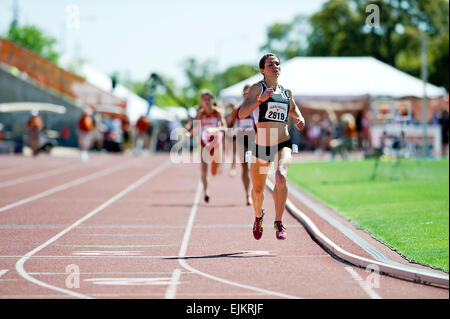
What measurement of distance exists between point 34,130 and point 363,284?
114 feet

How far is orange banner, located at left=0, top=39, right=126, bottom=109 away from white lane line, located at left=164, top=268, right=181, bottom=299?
4934 centimetres

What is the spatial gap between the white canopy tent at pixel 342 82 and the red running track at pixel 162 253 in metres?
17.5

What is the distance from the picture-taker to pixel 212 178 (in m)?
26.9

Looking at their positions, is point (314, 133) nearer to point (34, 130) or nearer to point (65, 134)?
point (65, 134)

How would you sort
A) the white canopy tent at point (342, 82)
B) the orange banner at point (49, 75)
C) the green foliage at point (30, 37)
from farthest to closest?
the green foliage at point (30, 37), the orange banner at point (49, 75), the white canopy tent at point (342, 82)

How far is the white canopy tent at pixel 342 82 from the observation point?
37.6m

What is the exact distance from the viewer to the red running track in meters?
8.33

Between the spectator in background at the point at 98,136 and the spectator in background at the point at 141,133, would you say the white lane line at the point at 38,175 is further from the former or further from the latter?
the spectator in background at the point at 98,136

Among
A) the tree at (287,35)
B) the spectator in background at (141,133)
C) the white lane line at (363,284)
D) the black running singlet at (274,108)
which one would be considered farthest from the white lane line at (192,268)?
the tree at (287,35)

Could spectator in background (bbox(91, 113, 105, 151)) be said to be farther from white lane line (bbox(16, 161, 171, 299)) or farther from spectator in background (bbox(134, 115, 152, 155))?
white lane line (bbox(16, 161, 171, 299))

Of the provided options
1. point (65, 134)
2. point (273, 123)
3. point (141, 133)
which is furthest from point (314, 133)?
point (273, 123)

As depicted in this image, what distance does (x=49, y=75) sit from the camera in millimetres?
59625
